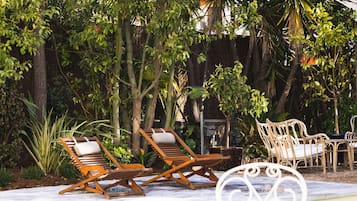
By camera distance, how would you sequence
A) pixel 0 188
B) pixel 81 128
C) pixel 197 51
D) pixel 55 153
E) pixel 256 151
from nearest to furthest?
pixel 0 188 < pixel 55 153 < pixel 81 128 < pixel 256 151 < pixel 197 51

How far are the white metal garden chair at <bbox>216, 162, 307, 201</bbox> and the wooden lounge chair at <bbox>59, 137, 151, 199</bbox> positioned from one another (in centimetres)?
100

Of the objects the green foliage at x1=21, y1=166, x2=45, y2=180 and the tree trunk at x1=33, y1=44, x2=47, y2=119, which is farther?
the tree trunk at x1=33, y1=44, x2=47, y2=119

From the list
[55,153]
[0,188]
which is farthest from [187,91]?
[0,188]

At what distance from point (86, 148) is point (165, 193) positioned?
1009mm

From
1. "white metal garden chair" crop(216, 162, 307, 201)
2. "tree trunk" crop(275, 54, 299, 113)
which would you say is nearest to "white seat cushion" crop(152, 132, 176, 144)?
"white metal garden chair" crop(216, 162, 307, 201)

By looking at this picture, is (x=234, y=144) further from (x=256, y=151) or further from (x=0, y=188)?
(x=0, y=188)

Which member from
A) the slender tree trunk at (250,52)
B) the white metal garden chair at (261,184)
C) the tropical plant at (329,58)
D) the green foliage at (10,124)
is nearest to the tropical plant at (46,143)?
the green foliage at (10,124)

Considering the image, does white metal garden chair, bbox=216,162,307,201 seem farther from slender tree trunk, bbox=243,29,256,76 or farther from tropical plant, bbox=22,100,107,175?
slender tree trunk, bbox=243,29,256,76

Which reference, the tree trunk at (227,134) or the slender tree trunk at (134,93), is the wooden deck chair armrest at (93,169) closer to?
the slender tree trunk at (134,93)

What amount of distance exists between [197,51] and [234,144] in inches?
70.4

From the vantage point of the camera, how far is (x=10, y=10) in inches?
355

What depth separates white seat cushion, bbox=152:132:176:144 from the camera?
8.34 metres

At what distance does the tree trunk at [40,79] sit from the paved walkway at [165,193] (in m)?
1.60

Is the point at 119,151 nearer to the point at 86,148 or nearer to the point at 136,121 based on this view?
the point at 136,121
